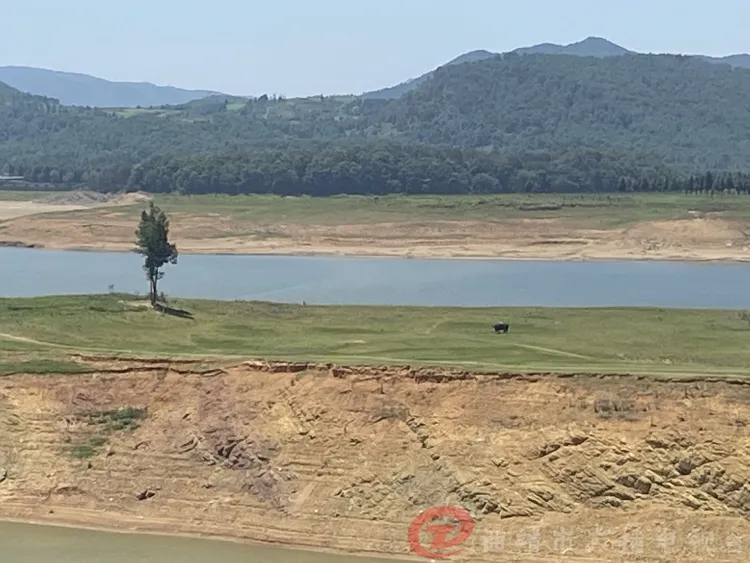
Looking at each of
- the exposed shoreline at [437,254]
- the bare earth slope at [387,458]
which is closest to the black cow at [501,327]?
the bare earth slope at [387,458]

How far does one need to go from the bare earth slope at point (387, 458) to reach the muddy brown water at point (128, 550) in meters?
0.47

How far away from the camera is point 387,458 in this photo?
27.7 m

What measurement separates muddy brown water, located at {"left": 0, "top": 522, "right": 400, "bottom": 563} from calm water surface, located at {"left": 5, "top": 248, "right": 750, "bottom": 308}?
104 ft

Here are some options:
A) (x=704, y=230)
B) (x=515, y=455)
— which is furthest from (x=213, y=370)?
(x=704, y=230)

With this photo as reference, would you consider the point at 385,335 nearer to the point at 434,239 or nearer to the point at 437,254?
the point at 437,254

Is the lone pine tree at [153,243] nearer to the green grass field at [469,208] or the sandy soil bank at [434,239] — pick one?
the sandy soil bank at [434,239]

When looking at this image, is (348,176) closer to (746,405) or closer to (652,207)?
(652,207)

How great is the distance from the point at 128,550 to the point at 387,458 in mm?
5941

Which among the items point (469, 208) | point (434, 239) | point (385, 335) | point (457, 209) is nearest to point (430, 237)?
point (434, 239)

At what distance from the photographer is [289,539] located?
87.2ft

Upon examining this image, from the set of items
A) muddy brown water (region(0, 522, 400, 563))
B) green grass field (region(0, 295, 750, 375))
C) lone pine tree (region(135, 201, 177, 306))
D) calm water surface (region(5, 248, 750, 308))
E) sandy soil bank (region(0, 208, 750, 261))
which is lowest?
muddy brown water (region(0, 522, 400, 563))

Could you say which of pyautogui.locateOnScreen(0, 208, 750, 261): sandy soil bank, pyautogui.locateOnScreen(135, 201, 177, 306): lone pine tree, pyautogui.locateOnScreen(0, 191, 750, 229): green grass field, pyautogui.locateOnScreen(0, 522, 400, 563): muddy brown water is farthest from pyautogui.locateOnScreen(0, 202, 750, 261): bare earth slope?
pyautogui.locateOnScreen(0, 522, 400, 563): muddy brown water

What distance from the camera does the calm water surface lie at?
61.4 meters

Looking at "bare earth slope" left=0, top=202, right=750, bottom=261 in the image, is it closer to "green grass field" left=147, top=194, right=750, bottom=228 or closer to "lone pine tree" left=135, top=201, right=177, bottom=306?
"green grass field" left=147, top=194, right=750, bottom=228
